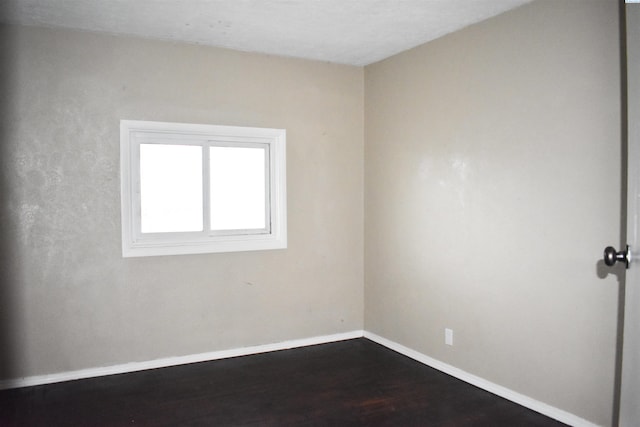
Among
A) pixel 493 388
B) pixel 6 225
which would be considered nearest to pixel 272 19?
pixel 6 225

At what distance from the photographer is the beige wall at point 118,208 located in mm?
3396

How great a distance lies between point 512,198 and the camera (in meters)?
3.14

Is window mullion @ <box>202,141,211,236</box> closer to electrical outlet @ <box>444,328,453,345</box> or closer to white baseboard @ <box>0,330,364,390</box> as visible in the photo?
white baseboard @ <box>0,330,364,390</box>

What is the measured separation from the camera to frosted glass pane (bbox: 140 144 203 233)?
12.5 feet

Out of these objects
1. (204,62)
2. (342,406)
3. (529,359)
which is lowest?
(342,406)

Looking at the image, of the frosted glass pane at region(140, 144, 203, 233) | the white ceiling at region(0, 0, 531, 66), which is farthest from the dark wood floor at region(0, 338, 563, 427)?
the white ceiling at region(0, 0, 531, 66)

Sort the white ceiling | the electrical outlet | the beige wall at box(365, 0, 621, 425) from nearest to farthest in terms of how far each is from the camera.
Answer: the beige wall at box(365, 0, 621, 425)
the white ceiling
the electrical outlet

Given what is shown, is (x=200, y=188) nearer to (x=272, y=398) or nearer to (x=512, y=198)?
(x=272, y=398)

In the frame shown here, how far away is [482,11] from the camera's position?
3.16 meters

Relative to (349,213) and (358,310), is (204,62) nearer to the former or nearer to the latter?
Answer: (349,213)

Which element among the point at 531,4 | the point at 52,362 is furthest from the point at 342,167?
the point at 52,362

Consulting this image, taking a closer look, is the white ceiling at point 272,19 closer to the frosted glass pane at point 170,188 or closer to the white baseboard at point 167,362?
the frosted glass pane at point 170,188

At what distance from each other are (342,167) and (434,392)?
6.86 feet

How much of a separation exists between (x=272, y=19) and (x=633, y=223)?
8.16ft
